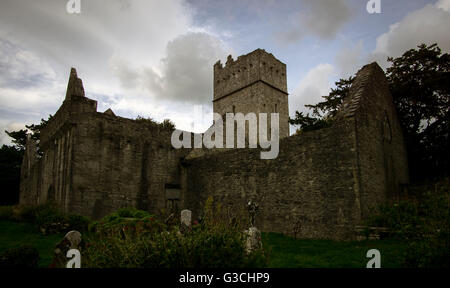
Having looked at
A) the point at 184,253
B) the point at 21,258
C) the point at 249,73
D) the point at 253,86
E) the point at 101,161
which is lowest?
the point at 21,258

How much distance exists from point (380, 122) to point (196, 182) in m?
10.2

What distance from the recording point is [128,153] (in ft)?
56.1

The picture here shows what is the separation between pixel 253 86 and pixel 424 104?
71.0ft

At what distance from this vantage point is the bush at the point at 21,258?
645cm

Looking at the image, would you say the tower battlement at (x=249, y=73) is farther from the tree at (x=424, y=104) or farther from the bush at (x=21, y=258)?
the bush at (x=21, y=258)

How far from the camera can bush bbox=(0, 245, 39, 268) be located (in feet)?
21.2

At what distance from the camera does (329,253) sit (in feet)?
28.6

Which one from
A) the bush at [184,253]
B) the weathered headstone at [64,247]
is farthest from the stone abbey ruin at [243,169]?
the weathered headstone at [64,247]

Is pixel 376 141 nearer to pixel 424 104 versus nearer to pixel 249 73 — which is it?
pixel 424 104

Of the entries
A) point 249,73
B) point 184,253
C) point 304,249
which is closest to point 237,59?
point 249,73

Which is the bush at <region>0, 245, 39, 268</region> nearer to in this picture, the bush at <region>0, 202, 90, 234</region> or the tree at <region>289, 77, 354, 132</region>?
the bush at <region>0, 202, 90, 234</region>

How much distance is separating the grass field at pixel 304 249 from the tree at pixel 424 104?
8.86 metres

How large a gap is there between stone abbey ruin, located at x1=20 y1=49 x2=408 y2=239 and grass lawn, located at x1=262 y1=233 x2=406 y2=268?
139 centimetres
